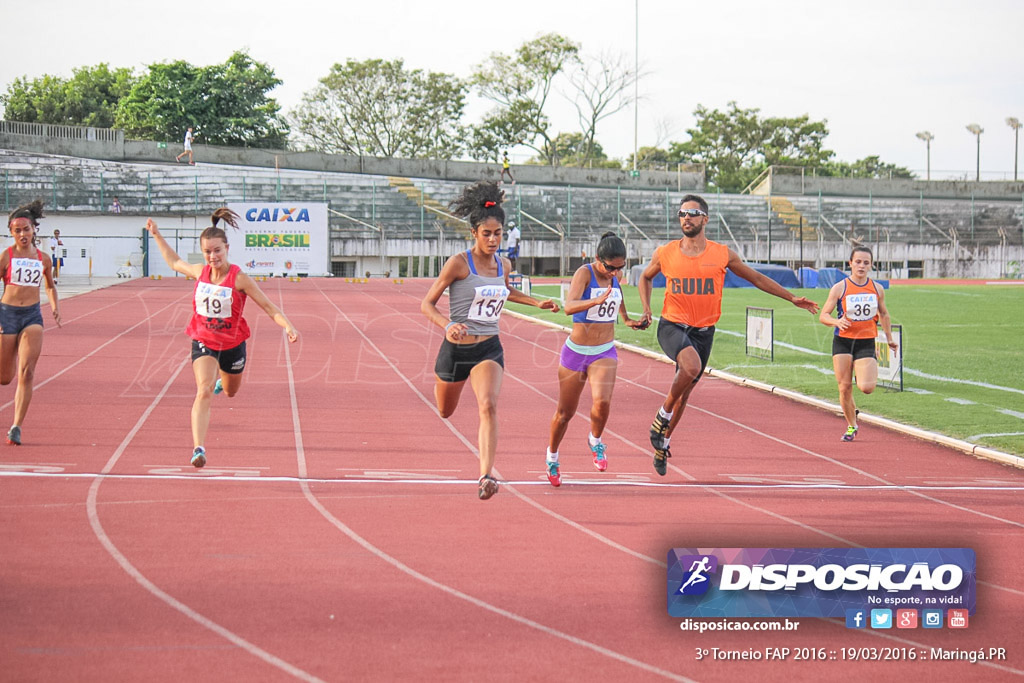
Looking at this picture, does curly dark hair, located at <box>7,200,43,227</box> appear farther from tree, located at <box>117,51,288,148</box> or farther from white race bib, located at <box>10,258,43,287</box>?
tree, located at <box>117,51,288,148</box>

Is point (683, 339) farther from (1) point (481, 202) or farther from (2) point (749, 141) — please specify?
(2) point (749, 141)

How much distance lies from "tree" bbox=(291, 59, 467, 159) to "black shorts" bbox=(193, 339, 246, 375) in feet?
209

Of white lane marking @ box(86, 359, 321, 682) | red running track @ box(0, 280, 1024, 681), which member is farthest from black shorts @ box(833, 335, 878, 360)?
white lane marking @ box(86, 359, 321, 682)

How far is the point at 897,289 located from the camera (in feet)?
142

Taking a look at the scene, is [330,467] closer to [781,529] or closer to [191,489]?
[191,489]

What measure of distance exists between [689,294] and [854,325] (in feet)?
10.5

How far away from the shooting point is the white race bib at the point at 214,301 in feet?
28.1

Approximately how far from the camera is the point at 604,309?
882 cm

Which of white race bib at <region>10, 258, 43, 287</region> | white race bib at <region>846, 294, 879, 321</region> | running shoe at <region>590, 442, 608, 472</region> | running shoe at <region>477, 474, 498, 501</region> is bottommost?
running shoe at <region>590, 442, 608, 472</region>

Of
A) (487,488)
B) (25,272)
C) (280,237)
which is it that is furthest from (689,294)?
(280,237)

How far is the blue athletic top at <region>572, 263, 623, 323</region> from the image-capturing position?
8.76 meters

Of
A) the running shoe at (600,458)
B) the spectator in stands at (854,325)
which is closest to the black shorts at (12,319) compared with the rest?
the running shoe at (600,458)

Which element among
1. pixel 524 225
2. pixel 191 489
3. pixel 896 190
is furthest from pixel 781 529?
pixel 896 190

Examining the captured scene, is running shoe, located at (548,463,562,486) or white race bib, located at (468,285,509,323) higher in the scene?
white race bib, located at (468,285,509,323)
